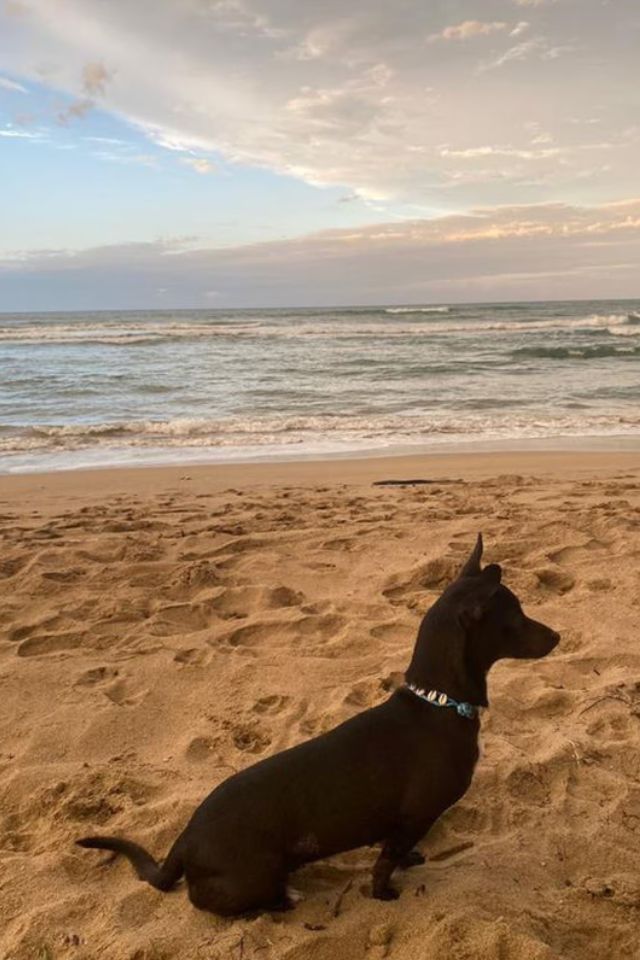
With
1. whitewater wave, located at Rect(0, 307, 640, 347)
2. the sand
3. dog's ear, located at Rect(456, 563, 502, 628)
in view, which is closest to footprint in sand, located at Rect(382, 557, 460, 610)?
the sand

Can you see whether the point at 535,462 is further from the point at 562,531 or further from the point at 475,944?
the point at 475,944

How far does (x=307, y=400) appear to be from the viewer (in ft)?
51.6

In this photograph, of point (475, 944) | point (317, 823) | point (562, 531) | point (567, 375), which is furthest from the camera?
point (567, 375)

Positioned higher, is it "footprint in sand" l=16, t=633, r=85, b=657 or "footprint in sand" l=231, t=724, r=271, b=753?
"footprint in sand" l=16, t=633, r=85, b=657

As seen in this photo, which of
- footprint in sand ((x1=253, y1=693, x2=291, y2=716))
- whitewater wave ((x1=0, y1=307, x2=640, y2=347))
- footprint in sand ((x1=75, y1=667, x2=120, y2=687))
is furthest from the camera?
whitewater wave ((x1=0, y1=307, x2=640, y2=347))

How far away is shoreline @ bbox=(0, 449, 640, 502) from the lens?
8398mm

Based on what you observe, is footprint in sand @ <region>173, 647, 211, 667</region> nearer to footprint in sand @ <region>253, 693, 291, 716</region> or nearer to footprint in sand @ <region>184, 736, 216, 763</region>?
footprint in sand @ <region>253, 693, 291, 716</region>

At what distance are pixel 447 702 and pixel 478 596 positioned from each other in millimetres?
352

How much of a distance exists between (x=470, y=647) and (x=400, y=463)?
711 cm

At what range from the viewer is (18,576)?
204 inches

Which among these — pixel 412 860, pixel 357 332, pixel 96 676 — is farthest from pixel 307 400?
pixel 357 332

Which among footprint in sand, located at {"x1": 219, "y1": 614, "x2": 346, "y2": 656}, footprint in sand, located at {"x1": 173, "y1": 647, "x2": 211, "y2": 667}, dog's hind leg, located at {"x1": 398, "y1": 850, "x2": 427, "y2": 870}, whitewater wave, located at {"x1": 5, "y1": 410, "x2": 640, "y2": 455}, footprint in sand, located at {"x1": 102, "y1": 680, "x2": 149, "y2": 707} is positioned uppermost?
whitewater wave, located at {"x1": 5, "y1": 410, "x2": 640, "y2": 455}

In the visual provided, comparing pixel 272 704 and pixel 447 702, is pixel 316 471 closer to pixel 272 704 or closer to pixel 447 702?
pixel 272 704

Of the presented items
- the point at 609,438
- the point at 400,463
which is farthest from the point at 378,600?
the point at 609,438
